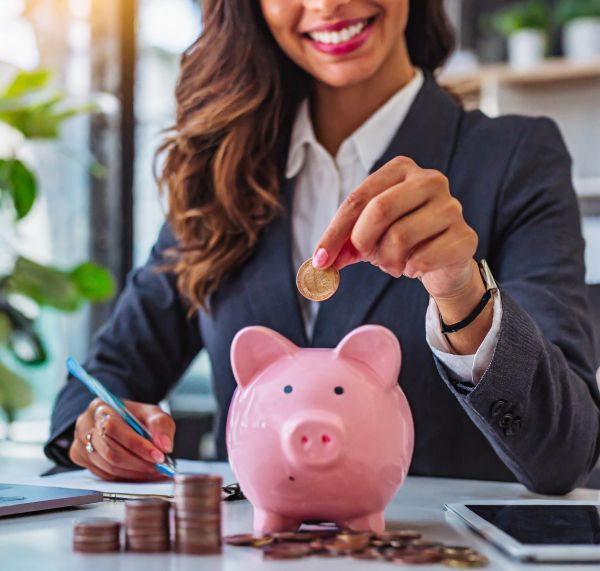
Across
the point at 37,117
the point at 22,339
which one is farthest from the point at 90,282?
the point at 37,117

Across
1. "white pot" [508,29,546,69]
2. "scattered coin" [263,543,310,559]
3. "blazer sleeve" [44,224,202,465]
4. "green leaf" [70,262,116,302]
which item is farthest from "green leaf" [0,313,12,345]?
"scattered coin" [263,543,310,559]

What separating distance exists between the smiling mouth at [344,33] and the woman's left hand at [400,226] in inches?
22.1

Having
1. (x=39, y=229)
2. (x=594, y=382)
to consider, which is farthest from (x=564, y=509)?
(x=39, y=229)

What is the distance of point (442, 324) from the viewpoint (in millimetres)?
958

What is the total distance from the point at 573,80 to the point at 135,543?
302 cm

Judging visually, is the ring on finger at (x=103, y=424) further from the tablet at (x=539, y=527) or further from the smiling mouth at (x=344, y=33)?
the smiling mouth at (x=344, y=33)

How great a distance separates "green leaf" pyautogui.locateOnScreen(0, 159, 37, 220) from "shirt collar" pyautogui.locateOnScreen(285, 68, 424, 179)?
51.5 inches

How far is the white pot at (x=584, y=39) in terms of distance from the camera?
330 centimetres

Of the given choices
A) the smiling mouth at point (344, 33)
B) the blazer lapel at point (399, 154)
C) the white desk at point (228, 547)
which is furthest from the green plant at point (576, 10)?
the white desk at point (228, 547)

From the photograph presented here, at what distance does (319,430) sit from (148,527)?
142 millimetres

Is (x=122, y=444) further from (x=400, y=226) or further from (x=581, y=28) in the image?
(x=581, y=28)

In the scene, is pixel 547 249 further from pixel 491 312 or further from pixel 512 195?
pixel 491 312

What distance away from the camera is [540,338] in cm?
99

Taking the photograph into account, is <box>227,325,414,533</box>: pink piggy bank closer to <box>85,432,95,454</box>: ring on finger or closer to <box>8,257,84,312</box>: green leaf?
<box>85,432,95,454</box>: ring on finger
